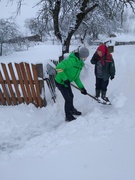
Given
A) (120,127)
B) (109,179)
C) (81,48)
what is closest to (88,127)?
(120,127)

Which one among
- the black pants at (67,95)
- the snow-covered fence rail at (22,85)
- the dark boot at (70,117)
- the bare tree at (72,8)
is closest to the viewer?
the black pants at (67,95)

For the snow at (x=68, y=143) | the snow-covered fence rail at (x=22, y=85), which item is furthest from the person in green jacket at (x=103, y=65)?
the snow-covered fence rail at (x=22, y=85)

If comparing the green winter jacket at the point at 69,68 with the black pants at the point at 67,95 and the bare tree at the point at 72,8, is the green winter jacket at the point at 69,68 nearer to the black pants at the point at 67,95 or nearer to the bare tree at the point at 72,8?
the black pants at the point at 67,95

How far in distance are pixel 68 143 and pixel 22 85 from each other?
6.87ft

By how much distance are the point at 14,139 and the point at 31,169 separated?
115 centimetres

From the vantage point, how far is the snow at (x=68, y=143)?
8.12 feet

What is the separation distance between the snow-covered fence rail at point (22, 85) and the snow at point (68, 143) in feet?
0.66

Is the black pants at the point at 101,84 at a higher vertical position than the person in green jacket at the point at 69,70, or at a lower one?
lower

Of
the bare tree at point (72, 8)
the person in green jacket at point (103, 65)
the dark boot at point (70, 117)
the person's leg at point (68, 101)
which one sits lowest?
the dark boot at point (70, 117)

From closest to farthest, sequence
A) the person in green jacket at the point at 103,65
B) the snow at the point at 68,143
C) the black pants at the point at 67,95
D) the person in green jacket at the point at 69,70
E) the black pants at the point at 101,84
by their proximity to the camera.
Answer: the snow at the point at 68,143 < the person in green jacket at the point at 69,70 < the black pants at the point at 67,95 < the person in green jacket at the point at 103,65 < the black pants at the point at 101,84

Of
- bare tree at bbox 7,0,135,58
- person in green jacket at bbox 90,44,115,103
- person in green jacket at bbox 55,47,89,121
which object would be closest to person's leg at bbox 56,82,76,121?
person in green jacket at bbox 55,47,89,121

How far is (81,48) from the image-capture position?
3641 millimetres

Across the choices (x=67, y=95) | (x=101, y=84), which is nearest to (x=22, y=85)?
(x=67, y=95)

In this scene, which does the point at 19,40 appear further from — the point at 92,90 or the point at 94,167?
the point at 94,167
